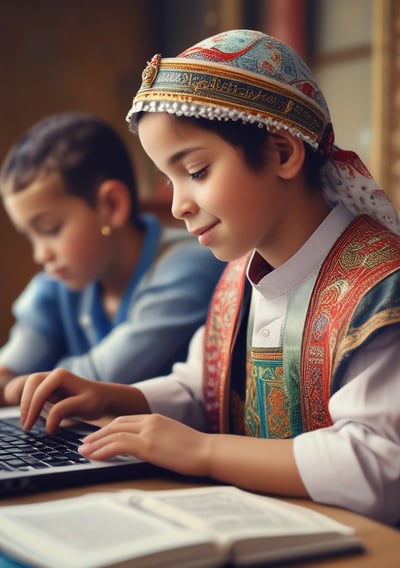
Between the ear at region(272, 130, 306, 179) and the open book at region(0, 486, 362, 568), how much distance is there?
0.40m

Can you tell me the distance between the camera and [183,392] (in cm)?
117

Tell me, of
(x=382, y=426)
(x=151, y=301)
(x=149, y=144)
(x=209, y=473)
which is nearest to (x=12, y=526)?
(x=209, y=473)

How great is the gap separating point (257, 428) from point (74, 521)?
441 mm

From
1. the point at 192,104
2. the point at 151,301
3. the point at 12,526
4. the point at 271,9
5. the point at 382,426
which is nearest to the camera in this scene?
the point at 12,526

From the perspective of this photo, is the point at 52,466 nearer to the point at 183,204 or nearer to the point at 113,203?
the point at 183,204

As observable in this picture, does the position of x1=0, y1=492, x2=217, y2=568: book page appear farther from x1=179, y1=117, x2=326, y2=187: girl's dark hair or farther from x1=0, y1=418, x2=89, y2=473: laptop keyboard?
x1=179, y1=117, x2=326, y2=187: girl's dark hair

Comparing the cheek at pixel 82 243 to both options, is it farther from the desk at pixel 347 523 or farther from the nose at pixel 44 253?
the desk at pixel 347 523

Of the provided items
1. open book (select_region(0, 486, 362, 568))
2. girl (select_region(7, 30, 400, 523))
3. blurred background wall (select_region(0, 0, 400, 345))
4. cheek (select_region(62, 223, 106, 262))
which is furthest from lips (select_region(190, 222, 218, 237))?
blurred background wall (select_region(0, 0, 400, 345))

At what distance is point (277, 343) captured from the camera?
989 mm

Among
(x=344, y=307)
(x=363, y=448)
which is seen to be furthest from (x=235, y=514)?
(x=344, y=307)

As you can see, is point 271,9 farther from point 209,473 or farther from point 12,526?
point 12,526

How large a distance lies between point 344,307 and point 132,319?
79 centimetres

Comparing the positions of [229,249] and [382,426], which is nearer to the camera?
[382,426]

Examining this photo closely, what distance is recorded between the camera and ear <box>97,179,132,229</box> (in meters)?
1.74
